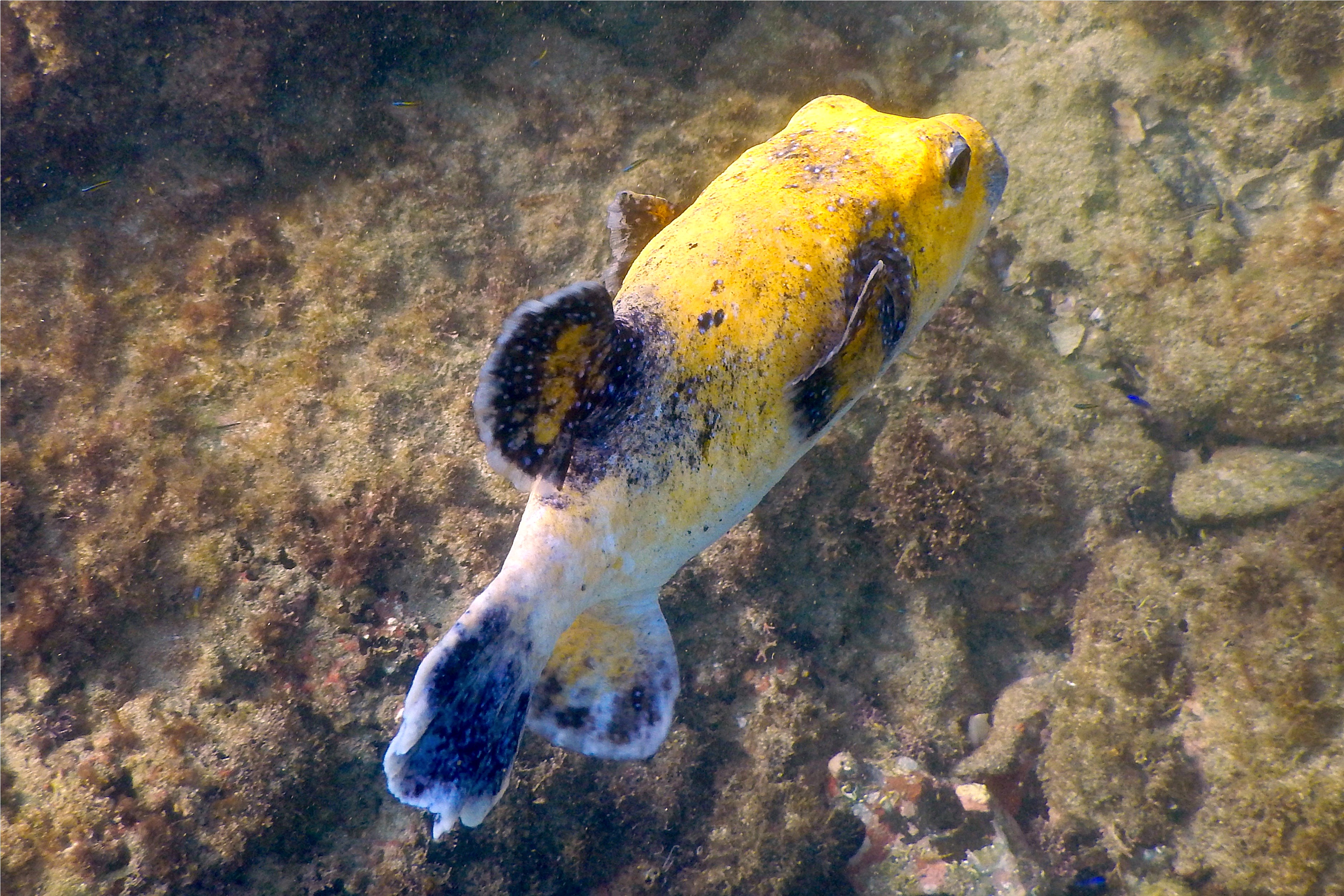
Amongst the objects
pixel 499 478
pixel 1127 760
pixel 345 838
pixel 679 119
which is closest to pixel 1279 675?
pixel 1127 760

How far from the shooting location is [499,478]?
427cm

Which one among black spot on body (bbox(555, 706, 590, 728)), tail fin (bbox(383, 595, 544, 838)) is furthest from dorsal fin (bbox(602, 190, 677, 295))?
black spot on body (bbox(555, 706, 590, 728))

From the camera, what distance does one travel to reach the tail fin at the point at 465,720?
6.98ft

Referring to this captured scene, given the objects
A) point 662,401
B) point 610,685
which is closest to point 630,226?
point 662,401

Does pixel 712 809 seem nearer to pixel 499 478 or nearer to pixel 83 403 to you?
pixel 499 478

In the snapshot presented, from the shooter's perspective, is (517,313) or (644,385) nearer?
(517,313)

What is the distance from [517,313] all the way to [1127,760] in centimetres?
544

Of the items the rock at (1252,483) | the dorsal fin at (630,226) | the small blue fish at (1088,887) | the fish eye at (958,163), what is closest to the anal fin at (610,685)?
the dorsal fin at (630,226)

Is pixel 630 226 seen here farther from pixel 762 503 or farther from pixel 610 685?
pixel 610 685

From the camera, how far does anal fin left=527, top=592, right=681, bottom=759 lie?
9.59 feet

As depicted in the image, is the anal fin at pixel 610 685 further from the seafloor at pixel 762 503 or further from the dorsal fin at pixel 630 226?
the dorsal fin at pixel 630 226

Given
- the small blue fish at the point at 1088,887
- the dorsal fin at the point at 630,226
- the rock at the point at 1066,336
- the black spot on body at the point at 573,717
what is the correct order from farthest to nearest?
the rock at the point at 1066,336
the small blue fish at the point at 1088,887
the dorsal fin at the point at 630,226
the black spot on body at the point at 573,717

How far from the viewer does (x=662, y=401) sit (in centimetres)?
253

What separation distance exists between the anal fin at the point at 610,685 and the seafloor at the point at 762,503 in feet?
4.60
